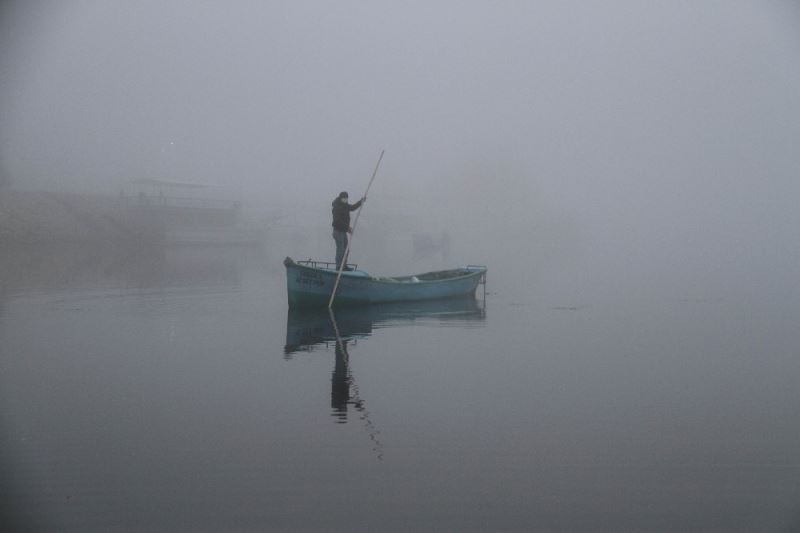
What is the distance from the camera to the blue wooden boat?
16428mm

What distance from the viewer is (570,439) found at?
6844mm

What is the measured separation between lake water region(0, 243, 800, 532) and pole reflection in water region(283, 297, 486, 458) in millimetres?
74

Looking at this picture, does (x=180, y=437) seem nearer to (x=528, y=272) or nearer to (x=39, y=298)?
(x=39, y=298)

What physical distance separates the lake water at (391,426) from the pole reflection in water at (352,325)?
0.07 m

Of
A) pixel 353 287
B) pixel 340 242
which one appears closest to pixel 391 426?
pixel 353 287

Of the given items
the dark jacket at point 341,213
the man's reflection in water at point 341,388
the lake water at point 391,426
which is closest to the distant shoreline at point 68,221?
the lake water at point 391,426

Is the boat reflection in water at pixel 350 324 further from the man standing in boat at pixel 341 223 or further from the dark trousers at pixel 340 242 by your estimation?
the man standing in boat at pixel 341 223

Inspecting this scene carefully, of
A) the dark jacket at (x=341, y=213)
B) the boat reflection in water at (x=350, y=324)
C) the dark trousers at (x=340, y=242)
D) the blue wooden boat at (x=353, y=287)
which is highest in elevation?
the dark jacket at (x=341, y=213)

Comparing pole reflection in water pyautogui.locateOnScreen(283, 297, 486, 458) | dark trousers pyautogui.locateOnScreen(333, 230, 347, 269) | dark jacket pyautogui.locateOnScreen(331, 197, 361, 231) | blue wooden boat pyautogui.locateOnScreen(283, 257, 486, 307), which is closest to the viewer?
pole reflection in water pyautogui.locateOnScreen(283, 297, 486, 458)

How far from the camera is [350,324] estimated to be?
49.8ft

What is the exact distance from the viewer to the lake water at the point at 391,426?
508 centimetres

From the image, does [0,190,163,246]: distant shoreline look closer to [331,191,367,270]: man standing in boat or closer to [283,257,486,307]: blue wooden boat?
[283,257,486,307]: blue wooden boat

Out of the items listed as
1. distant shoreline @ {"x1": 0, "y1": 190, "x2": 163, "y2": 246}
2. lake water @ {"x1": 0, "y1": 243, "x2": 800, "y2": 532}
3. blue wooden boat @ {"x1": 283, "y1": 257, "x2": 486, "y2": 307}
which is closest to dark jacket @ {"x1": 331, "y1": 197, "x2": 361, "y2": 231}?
blue wooden boat @ {"x1": 283, "y1": 257, "x2": 486, "y2": 307}

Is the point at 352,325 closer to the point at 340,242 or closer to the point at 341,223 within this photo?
the point at 340,242
